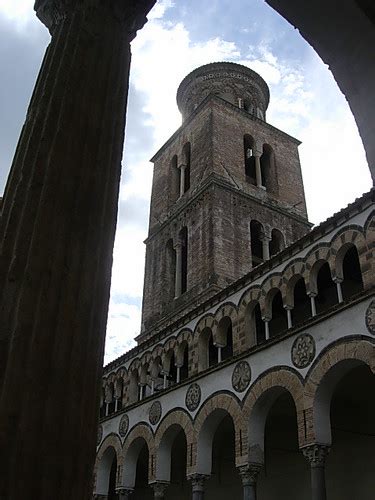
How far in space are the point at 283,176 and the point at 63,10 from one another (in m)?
22.9

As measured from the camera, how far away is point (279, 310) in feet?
44.7

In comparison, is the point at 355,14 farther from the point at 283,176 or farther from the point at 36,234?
the point at 283,176

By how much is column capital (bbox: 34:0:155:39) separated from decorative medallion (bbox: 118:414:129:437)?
1377cm

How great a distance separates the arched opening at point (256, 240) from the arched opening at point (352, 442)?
994 centimetres

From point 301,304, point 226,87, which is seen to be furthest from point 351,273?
point 226,87

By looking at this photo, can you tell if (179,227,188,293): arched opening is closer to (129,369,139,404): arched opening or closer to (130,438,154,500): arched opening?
(129,369,139,404): arched opening

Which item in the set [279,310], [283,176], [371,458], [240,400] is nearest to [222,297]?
[279,310]

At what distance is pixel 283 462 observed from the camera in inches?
575

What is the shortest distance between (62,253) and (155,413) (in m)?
13.0

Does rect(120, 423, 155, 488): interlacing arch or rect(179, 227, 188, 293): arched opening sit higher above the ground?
rect(179, 227, 188, 293): arched opening

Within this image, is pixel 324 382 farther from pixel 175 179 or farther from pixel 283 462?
pixel 175 179

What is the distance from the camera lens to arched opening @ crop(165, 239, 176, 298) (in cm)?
2258

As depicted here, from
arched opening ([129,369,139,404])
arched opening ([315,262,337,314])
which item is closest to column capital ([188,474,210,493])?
arched opening ([129,369,139,404])

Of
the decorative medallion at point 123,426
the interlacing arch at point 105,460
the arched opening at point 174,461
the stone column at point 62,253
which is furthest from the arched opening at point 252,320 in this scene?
the stone column at point 62,253
